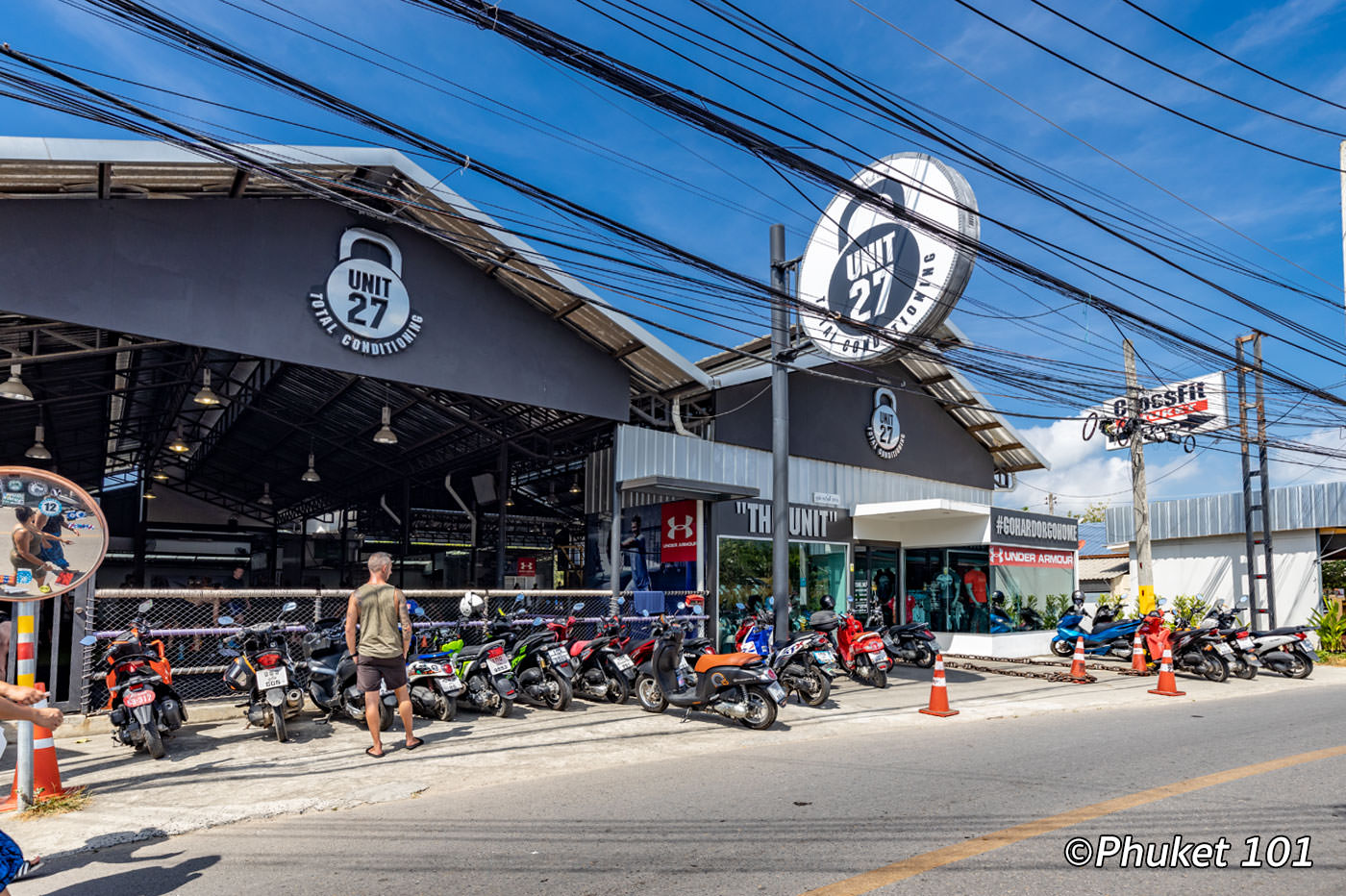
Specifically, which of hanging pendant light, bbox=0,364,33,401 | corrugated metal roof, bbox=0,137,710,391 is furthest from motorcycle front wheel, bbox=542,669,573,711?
hanging pendant light, bbox=0,364,33,401

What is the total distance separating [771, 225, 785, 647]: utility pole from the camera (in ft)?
41.5

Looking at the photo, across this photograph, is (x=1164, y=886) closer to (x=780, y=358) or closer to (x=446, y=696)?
(x=446, y=696)

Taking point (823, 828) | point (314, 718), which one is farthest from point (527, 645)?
point (823, 828)

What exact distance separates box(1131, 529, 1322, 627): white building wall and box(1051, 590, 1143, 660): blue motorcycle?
309 inches

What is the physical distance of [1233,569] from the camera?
25328 millimetres

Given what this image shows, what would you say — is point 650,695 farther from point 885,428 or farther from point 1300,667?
point 1300,667

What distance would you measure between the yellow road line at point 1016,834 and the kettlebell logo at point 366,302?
9895 millimetres

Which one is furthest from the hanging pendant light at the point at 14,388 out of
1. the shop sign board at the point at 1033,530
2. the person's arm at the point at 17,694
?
the shop sign board at the point at 1033,530

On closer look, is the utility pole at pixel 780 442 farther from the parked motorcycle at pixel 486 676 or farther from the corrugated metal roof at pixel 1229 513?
the corrugated metal roof at pixel 1229 513

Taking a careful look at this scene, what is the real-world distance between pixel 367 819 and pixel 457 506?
21.5 metres

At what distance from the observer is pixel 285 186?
37.9 feet

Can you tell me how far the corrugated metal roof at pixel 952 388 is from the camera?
1744 cm

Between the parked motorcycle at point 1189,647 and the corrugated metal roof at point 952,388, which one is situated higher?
the corrugated metal roof at point 952,388

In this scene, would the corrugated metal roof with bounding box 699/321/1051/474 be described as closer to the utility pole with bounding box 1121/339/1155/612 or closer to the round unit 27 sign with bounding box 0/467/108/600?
the utility pole with bounding box 1121/339/1155/612
